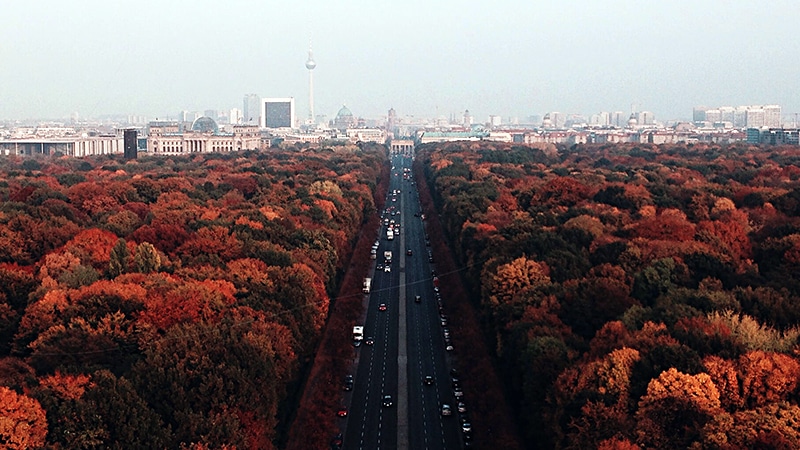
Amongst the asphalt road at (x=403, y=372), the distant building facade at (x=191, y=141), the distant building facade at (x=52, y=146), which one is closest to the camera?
the asphalt road at (x=403, y=372)

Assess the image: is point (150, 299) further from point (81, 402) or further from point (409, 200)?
point (409, 200)

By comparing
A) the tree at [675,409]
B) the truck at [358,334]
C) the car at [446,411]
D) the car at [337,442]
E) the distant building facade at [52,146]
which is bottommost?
the car at [337,442]

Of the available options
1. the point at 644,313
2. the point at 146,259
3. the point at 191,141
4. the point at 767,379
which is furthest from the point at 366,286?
the point at 191,141

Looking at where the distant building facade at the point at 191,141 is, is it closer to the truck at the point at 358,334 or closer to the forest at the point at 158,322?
the forest at the point at 158,322

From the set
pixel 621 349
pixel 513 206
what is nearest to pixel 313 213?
pixel 513 206

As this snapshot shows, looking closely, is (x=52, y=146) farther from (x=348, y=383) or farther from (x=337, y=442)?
(x=337, y=442)

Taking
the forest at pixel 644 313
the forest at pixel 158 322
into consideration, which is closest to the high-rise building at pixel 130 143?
the forest at pixel 158 322

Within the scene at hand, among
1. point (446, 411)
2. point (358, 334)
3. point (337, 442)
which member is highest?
point (358, 334)
